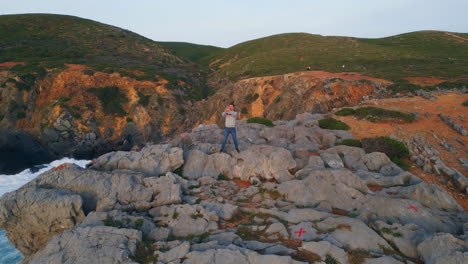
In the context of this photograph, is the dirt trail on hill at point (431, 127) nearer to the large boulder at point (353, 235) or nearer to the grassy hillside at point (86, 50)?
the large boulder at point (353, 235)

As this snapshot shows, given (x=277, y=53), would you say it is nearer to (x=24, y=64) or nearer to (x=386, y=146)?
(x=24, y=64)

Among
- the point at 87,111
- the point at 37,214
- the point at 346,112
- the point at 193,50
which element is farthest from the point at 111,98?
the point at 193,50

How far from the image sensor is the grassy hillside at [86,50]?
2232 inches

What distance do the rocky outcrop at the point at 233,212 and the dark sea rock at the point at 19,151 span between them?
114ft

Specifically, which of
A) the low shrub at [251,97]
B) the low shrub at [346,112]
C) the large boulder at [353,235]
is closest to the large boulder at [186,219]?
the large boulder at [353,235]

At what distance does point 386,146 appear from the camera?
17.0 m

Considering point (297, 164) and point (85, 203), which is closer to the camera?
point (85, 203)

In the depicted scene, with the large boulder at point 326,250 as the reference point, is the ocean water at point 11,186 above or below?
below

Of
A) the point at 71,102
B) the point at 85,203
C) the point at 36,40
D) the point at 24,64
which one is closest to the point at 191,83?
the point at 71,102

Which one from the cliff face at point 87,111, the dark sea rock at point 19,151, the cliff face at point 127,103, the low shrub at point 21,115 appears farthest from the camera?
the low shrub at point 21,115

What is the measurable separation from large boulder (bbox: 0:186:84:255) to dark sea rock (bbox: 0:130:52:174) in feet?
115

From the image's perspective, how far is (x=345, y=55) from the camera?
7350cm

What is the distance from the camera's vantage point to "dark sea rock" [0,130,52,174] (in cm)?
3821

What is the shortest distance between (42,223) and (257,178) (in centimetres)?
993
